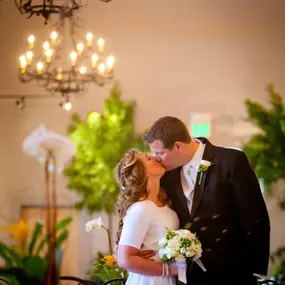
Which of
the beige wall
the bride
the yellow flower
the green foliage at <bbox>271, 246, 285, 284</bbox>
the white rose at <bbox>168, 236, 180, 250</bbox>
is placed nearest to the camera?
the white rose at <bbox>168, 236, 180, 250</bbox>

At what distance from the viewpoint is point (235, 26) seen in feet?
23.7

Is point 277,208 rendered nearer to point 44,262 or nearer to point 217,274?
point 217,274

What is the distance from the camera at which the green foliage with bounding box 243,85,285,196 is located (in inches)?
255

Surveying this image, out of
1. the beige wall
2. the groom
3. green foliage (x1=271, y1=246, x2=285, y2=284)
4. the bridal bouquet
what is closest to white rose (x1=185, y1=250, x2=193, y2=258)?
the bridal bouquet

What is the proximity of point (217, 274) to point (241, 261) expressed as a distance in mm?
140

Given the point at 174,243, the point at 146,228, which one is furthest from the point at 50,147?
the point at 146,228

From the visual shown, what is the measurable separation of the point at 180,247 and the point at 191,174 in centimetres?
48

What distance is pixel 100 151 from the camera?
696 cm

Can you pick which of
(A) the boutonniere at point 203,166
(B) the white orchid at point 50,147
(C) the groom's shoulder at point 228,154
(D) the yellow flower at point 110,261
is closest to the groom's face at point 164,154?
(A) the boutonniere at point 203,166

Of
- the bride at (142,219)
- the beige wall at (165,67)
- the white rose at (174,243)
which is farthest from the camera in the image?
the beige wall at (165,67)

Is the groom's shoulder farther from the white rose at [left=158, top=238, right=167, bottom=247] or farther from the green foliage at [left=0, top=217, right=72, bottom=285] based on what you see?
the green foliage at [left=0, top=217, right=72, bottom=285]

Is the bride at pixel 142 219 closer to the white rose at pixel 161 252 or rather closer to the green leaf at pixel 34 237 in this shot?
the white rose at pixel 161 252

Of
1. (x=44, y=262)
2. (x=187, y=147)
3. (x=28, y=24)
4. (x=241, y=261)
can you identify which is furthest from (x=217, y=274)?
(x=28, y=24)

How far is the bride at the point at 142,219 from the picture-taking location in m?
3.10
